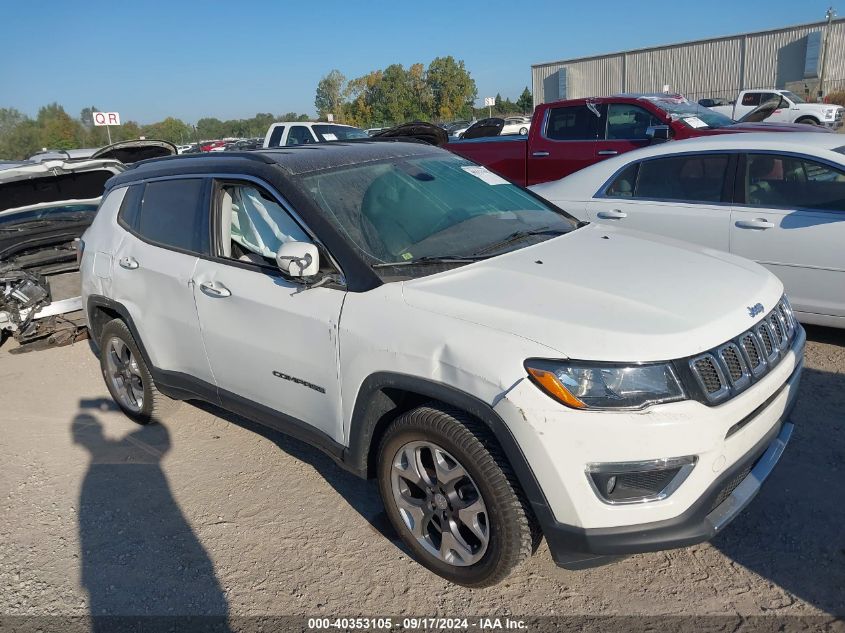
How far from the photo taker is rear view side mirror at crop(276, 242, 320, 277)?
2.86 metres

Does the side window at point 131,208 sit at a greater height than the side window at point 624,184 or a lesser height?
greater

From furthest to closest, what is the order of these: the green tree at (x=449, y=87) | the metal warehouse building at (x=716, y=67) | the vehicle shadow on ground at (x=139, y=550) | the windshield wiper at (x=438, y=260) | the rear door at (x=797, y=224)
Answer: the green tree at (x=449, y=87) → the metal warehouse building at (x=716, y=67) → the rear door at (x=797, y=224) → the windshield wiper at (x=438, y=260) → the vehicle shadow on ground at (x=139, y=550)

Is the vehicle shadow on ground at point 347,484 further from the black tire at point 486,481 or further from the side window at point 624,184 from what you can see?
the side window at point 624,184

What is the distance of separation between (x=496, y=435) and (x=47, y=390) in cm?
463

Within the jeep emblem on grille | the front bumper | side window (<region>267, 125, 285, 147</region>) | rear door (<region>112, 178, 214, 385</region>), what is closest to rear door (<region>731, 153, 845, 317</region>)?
the jeep emblem on grille

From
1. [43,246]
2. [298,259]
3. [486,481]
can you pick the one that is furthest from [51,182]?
[486,481]

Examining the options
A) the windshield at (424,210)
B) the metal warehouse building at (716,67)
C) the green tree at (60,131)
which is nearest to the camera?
the windshield at (424,210)

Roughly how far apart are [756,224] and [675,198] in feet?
2.26

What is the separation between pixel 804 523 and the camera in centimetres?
299

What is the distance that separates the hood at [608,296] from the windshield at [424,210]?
26 centimetres

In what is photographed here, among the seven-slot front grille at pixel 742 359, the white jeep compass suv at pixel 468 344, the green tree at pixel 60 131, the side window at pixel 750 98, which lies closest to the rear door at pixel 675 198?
the white jeep compass suv at pixel 468 344

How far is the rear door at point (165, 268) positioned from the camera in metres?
3.73

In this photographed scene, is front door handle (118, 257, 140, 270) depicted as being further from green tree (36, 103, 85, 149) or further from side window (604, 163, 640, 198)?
green tree (36, 103, 85, 149)

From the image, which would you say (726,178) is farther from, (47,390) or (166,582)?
(47,390)
